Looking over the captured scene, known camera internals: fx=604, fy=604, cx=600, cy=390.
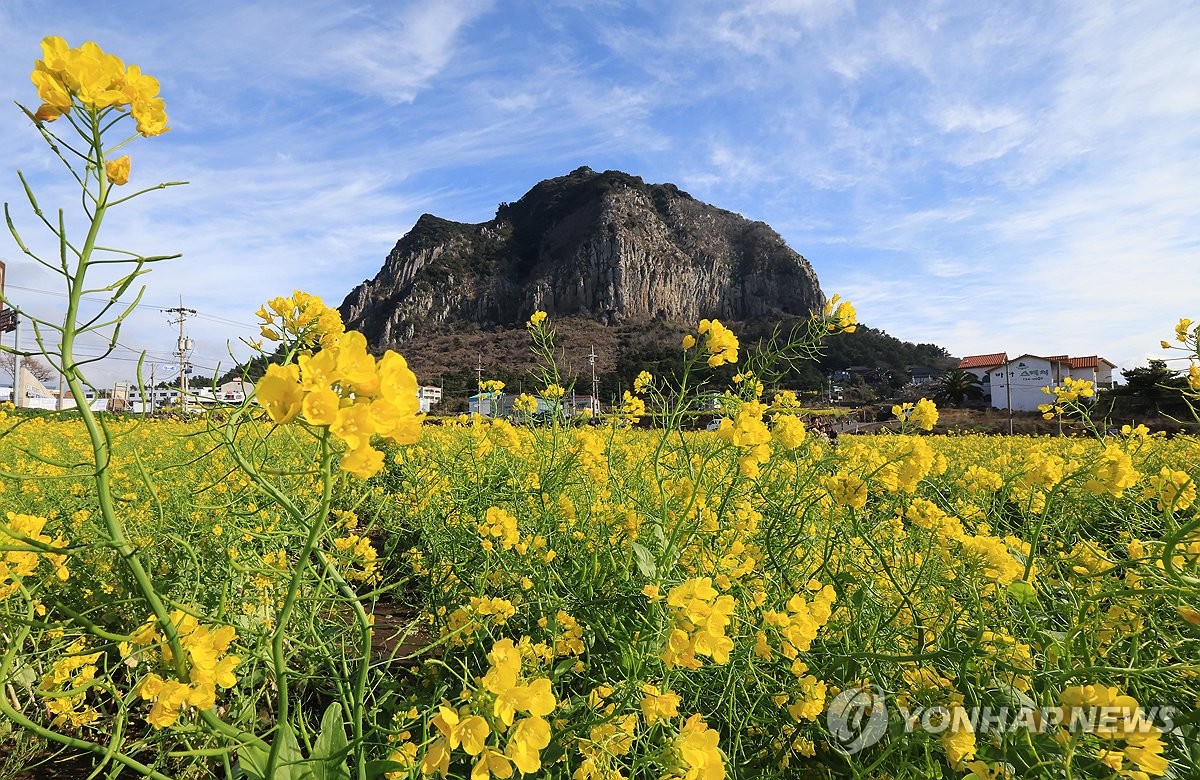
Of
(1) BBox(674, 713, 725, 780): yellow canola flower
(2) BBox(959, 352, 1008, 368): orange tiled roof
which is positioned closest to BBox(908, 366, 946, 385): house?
(2) BBox(959, 352, 1008, 368): orange tiled roof

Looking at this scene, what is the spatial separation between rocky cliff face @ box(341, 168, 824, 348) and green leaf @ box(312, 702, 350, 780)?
82.2 m

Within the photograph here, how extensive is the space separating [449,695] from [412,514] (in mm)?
1417

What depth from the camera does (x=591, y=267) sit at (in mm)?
90938

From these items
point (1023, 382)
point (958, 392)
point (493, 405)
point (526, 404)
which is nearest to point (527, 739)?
point (526, 404)

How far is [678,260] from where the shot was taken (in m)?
94.6

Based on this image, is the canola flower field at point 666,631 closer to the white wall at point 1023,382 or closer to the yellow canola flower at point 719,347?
the yellow canola flower at point 719,347

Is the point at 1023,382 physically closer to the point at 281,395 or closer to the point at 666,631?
the point at 666,631

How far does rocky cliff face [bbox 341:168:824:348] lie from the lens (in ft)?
293

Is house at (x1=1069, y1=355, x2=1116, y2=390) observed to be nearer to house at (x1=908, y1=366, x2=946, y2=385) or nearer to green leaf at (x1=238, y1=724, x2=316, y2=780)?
house at (x1=908, y1=366, x2=946, y2=385)

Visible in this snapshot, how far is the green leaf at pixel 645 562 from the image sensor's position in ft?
4.76

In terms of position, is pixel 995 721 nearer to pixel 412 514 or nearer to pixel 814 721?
pixel 814 721

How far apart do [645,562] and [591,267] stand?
91428mm


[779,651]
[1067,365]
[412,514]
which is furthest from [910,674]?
[1067,365]

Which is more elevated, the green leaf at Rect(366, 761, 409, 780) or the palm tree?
the palm tree
